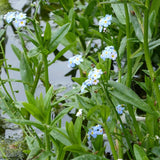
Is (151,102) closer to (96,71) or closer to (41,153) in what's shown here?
(96,71)

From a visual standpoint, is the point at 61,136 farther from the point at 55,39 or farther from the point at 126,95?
the point at 55,39

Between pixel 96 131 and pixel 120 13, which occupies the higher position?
pixel 120 13

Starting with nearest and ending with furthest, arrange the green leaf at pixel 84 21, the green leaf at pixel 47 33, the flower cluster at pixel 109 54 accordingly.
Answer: the flower cluster at pixel 109 54, the green leaf at pixel 47 33, the green leaf at pixel 84 21

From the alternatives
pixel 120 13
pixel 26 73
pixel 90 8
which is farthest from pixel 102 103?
pixel 90 8

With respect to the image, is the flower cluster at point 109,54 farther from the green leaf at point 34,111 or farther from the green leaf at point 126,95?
the green leaf at point 34,111

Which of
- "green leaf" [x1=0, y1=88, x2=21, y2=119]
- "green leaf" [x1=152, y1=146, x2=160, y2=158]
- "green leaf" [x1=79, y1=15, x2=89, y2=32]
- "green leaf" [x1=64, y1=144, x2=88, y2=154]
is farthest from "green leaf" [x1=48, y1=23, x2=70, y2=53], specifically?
"green leaf" [x1=79, y1=15, x2=89, y2=32]

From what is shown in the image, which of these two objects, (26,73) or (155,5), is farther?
(155,5)

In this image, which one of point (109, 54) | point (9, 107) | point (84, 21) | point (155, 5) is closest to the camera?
point (109, 54)

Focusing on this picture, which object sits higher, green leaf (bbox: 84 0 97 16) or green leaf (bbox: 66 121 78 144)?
green leaf (bbox: 84 0 97 16)

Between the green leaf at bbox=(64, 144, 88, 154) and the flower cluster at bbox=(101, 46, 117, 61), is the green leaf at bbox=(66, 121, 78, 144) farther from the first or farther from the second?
the flower cluster at bbox=(101, 46, 117, 61)

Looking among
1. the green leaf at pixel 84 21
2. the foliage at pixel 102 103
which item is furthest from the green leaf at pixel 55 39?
the green leaf at pixel 84 21

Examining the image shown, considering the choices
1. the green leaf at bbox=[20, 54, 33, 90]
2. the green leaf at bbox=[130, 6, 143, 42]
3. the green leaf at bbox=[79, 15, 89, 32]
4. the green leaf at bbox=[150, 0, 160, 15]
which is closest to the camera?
the green leaf at bbox=[130, 6, 143, 42]

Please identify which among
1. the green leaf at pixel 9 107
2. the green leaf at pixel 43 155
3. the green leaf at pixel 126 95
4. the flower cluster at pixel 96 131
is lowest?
the green leaf at pixel 43 155
